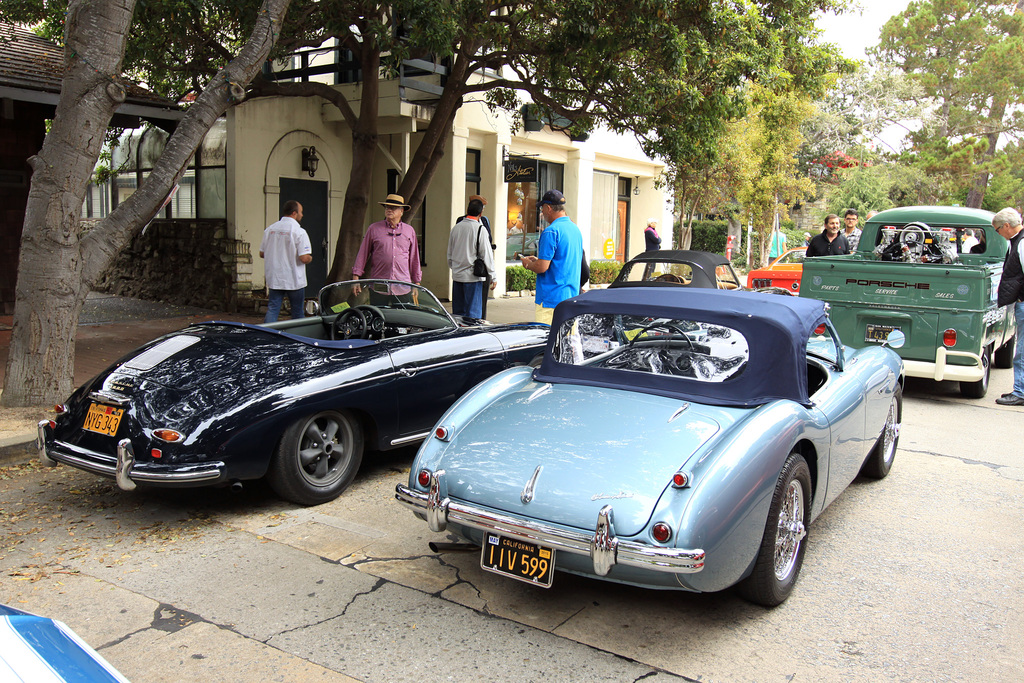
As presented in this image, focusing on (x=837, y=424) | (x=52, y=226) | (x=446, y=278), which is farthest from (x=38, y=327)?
(x=446, y=278)

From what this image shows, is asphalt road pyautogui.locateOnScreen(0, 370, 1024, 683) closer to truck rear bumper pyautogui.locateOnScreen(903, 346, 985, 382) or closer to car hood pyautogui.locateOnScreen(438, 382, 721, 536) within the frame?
car hood pyautogui.locateOnScreen(438, 382, 721, 536)

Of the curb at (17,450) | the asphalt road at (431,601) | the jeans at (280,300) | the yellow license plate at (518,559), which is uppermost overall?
the jeans at (280,300)

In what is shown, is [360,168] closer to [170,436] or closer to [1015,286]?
[170,436]

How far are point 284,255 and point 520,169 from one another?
330 inches

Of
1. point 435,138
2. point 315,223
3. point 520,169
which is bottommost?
point 315,223

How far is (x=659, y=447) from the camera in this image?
3404 millimetres

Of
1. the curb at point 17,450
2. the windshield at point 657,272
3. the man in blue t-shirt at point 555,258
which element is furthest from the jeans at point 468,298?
the curb at point 17,450

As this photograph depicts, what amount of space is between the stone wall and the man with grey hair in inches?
418

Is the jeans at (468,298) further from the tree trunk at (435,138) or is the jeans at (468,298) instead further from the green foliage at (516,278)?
the green foliage at (516,278)

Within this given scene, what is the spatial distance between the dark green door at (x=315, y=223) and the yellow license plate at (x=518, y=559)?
39.1 feet

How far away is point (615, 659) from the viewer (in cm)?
313

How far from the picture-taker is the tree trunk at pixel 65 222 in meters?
6.36

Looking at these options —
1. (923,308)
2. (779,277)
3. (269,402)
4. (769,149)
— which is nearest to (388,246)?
(269,402)

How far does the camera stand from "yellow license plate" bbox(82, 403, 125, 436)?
14.3 feet
